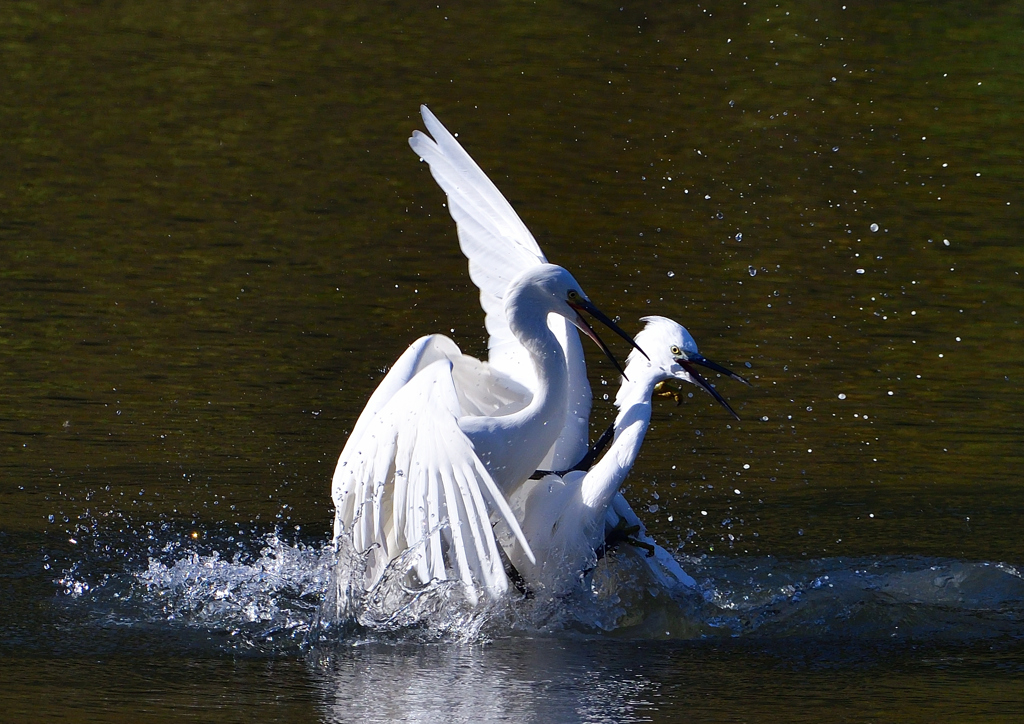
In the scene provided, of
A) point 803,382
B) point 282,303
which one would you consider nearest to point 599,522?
point 803,382

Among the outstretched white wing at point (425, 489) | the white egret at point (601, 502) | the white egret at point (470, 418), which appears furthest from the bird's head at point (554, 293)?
the outstretched white wing at point (425, 489)

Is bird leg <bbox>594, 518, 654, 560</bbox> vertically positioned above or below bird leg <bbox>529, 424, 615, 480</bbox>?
below

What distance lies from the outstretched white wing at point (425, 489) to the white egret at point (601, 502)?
0.63ft

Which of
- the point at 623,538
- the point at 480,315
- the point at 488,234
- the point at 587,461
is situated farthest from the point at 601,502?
the point at 480,315

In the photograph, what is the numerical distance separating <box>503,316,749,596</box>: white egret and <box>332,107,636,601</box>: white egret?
12 cm

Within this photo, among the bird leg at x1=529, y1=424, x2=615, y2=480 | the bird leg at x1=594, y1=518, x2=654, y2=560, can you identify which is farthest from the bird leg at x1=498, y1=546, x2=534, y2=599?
the bird leg at x1=529, y1=424, x2=615, y2=480

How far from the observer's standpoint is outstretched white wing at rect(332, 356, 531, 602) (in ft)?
15.4

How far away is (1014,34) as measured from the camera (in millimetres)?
16109

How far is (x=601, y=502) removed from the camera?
5.04m

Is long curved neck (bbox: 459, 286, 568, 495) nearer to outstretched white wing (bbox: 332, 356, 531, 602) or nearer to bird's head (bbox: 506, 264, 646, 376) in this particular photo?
bird's head (bbox: 506, 264, 646, 376)

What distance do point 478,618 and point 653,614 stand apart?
632 mm

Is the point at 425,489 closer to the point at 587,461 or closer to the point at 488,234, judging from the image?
the point at 587,461

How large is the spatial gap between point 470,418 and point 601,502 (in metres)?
0.52

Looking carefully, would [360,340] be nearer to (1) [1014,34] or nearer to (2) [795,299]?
(2) [795,299]
